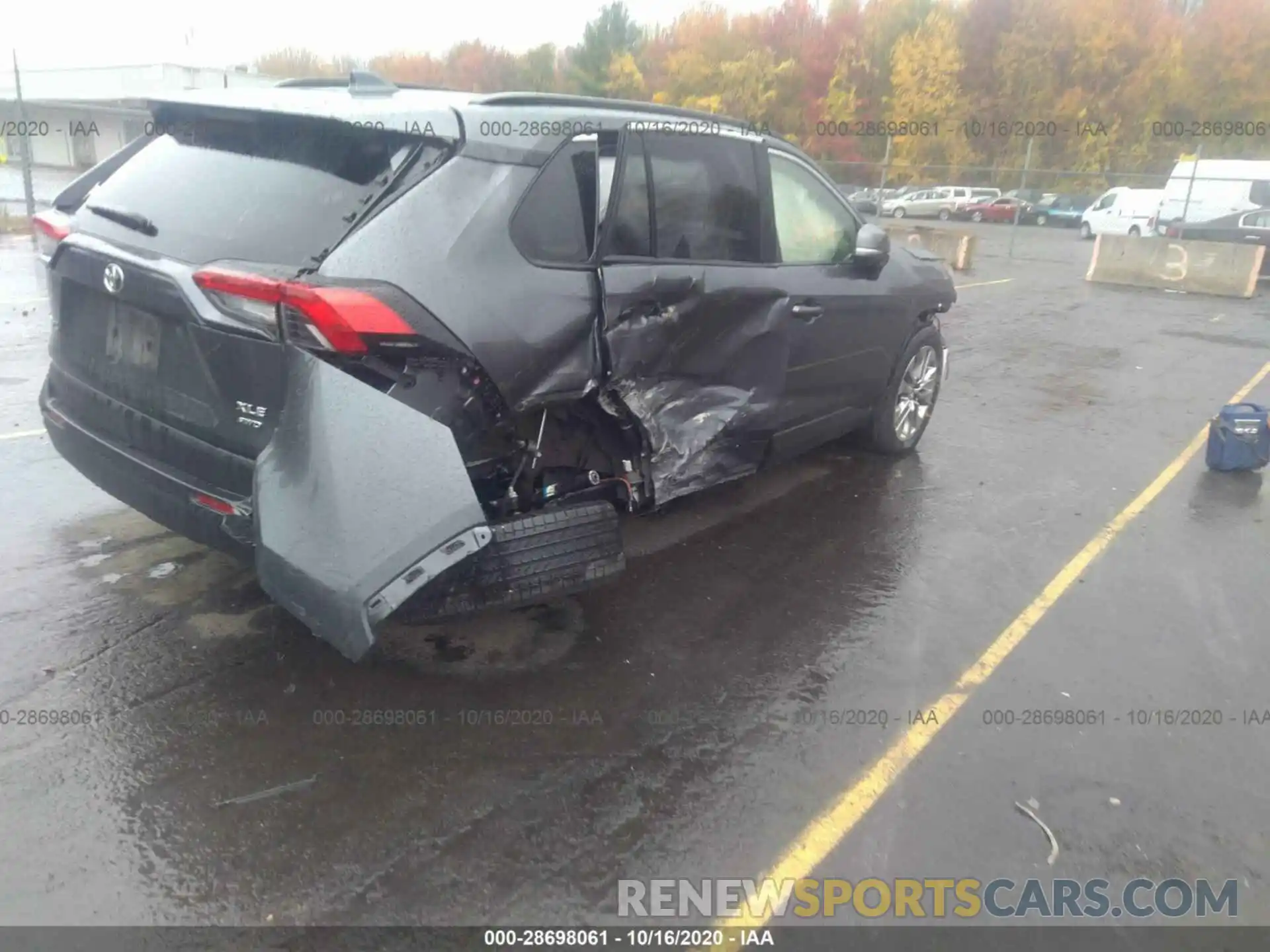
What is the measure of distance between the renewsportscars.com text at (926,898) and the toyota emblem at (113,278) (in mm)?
2553

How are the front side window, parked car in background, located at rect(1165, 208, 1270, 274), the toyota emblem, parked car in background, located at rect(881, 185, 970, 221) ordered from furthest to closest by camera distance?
parked car in background, located at rect(881, 185, 970, 221) → parked car in background, located at rect(1165, 208, 1270, 274) → the front side window → the toyota emblem

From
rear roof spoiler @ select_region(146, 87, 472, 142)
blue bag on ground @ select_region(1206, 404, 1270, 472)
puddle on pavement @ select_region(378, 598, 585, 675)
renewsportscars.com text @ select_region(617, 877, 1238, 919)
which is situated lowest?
renewsportscars.com text @ select_region(617, 877, 1238, 919)

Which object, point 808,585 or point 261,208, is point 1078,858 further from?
point 261,208

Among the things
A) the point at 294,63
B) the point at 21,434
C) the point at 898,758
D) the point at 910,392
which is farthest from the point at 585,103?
the point at 294,63

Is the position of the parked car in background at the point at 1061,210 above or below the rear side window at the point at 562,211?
below

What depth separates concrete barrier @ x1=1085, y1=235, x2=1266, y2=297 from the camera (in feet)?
54.2

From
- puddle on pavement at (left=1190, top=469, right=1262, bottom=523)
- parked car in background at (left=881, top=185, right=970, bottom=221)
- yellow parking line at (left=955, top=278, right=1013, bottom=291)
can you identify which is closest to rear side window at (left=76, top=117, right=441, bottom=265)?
puddle on pavement at (left=1190, top=469, right=1262, bottom=523)

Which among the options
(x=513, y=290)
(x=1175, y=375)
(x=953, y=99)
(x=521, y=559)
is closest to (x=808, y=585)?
(x=521, y=559)

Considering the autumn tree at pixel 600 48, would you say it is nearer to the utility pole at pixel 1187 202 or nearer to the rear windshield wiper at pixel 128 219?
the utility pole at pixel 1187 202

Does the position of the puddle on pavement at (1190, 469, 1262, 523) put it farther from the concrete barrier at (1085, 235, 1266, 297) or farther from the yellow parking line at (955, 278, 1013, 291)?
the concrete barrier at (1085, 235, 1266, 297)

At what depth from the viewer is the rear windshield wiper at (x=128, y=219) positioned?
11.1 ft

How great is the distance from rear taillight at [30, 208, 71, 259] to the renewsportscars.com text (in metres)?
3.11

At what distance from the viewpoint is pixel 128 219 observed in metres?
3.48

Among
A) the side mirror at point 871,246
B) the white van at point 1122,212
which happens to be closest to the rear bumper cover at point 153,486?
the side mirror at point 871,246
